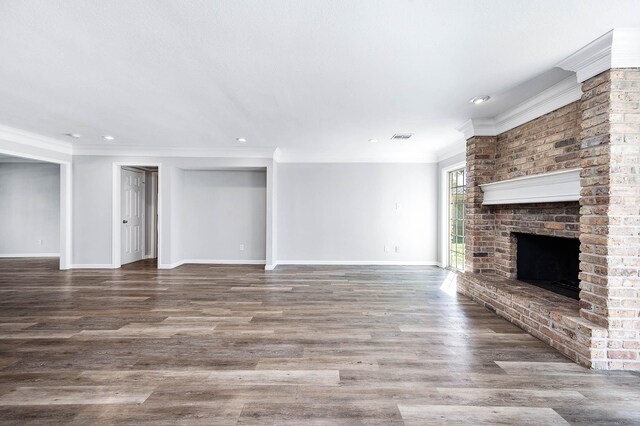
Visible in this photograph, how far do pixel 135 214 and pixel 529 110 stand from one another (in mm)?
7513

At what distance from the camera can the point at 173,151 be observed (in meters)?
5.78

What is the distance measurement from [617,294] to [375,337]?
1812 mm

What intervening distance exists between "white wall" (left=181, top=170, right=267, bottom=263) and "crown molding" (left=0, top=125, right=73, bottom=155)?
6.81 feet

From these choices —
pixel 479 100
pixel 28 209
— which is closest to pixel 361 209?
pixel 479 100

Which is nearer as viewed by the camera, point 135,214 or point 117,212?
point 117,212

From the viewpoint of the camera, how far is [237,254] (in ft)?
21.1

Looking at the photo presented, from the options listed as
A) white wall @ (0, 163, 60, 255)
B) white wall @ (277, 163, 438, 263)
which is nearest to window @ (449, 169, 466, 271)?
white wall @ (277, 163, 438, 263)

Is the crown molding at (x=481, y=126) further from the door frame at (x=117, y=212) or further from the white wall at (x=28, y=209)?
the white wall at (x=28, y=209)

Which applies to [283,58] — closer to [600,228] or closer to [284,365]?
[284,365]

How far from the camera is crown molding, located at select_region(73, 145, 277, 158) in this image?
223 inches

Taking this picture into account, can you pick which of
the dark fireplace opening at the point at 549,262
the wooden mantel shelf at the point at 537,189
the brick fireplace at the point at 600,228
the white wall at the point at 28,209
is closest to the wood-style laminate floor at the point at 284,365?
the brick fireplace at the point at 600,228

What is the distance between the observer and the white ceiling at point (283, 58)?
1.82 meters

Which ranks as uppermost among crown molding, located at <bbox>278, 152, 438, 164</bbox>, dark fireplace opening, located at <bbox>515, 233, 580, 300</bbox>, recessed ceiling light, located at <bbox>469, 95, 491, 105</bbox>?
recessed ceiling light, located at <bbox>469, 95, 491, 105</bbox>

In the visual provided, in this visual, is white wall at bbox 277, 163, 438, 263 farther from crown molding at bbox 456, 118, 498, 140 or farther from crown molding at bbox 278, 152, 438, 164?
crown molding at bbox 456, 118, 498, 140
